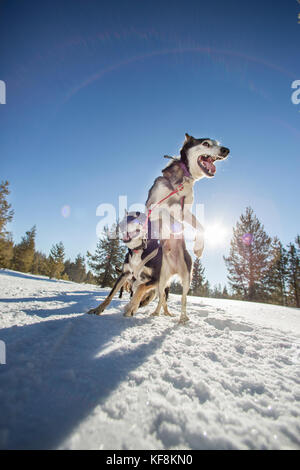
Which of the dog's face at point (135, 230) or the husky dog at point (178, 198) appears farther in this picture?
the dog's face at point (135, 230)

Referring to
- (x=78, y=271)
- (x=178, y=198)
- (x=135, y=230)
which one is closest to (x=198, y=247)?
(x=178, y=198)

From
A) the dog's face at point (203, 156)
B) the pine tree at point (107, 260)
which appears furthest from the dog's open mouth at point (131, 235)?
the pine tree at point (107, 260)

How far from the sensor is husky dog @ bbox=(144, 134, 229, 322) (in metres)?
Result: 3.26

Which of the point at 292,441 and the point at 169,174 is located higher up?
the point at 169,174

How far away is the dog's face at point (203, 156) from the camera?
324 cm

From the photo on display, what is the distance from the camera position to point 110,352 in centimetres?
135

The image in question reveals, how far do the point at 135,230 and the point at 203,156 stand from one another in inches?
73.3

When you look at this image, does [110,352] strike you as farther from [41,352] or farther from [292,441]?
[292,441]

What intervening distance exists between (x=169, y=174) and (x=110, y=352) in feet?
9.91

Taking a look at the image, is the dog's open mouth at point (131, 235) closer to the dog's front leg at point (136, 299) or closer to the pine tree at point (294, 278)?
the dog's front leg at point (136, 299)

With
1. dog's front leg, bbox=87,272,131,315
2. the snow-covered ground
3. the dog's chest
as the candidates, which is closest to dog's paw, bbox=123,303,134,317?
dog's front leg, bbox=87,272,131,315

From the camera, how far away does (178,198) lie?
11.2 ft
